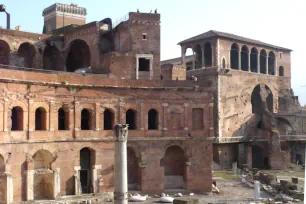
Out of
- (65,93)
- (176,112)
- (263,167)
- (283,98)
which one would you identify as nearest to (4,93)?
(65,93)

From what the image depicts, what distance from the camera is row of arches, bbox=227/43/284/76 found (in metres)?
49.3

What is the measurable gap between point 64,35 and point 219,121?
17.1 m

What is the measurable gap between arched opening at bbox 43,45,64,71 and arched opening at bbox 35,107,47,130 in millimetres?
10930

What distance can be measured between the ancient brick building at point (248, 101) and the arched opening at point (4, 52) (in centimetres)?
1782

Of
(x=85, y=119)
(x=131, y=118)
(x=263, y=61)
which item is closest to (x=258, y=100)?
(x=263, y=61)

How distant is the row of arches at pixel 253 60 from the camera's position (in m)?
49.3

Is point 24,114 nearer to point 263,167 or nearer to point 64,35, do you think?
point 64,35

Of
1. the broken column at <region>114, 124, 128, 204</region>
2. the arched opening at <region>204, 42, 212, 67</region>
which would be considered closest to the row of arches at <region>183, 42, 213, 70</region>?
the arched opening at <region>204, 42, 212, 67</region>

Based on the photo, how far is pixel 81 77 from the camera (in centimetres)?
2964

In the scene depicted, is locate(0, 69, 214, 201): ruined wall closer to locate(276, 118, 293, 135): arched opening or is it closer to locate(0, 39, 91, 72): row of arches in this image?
locate(0, 39, 91, 72): row of arches

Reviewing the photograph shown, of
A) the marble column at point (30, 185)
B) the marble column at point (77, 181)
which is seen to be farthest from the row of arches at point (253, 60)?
the marble column at point (30, 185)

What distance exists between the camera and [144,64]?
35.4m

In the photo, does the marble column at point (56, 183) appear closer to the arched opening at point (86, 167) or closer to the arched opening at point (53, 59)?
the arched opening at point (86, 167)

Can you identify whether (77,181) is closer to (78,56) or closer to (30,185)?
(30,185)
